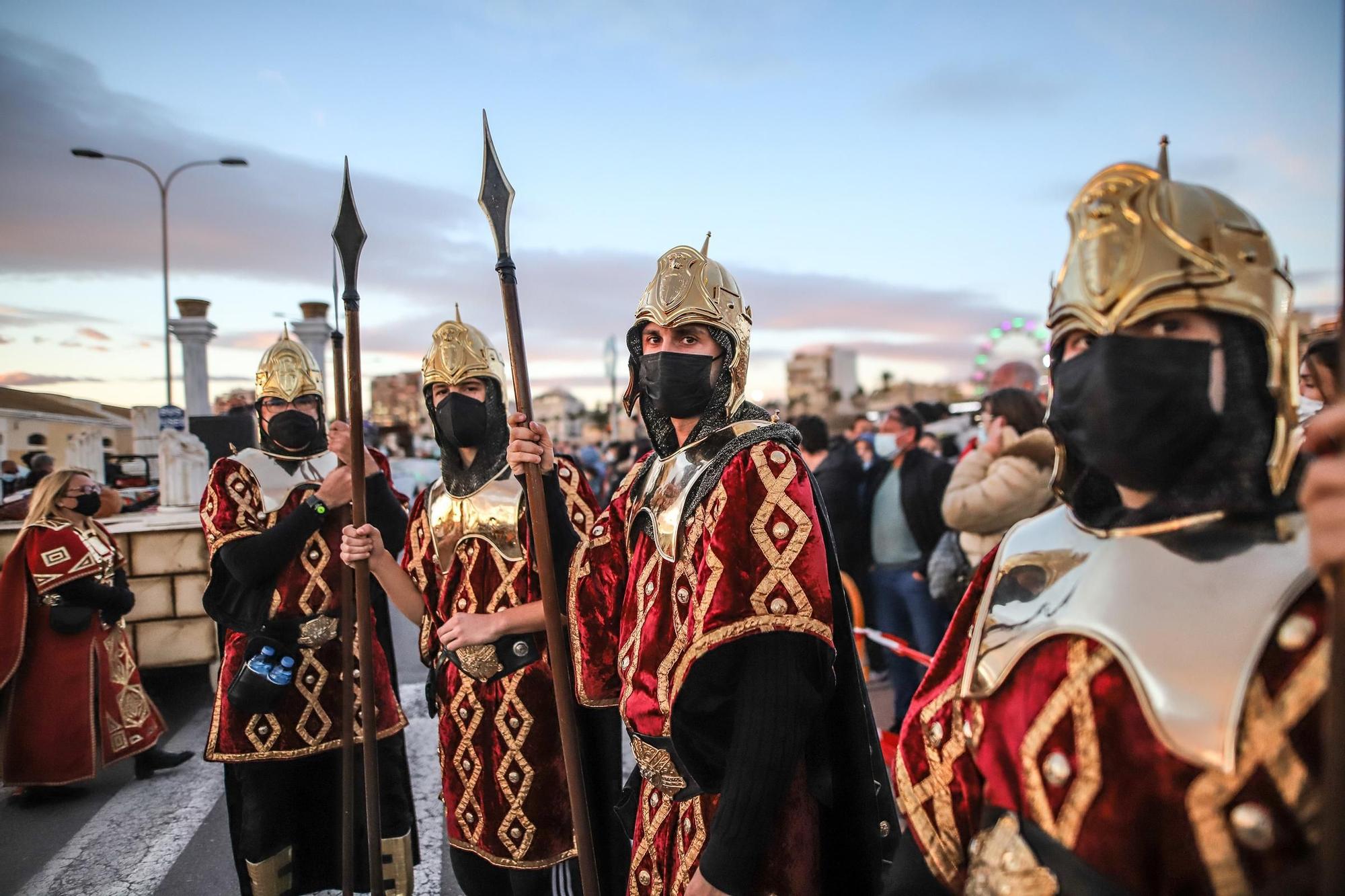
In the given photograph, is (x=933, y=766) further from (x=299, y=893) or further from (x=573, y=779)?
(x=299, y=893)

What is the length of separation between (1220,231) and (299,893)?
3.90 meters

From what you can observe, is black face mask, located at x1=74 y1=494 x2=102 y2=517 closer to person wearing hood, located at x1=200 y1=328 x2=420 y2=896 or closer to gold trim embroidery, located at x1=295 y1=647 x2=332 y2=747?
person wearing hood, located at x1=200 y1=328 x2=420 y2=896

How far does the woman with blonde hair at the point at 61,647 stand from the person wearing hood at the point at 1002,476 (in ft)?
17.4

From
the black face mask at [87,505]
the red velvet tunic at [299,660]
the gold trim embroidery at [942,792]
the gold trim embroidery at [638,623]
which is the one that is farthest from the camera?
the black face mask at [87,505]

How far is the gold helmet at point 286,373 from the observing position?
3.33m

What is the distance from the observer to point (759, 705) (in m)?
1.63

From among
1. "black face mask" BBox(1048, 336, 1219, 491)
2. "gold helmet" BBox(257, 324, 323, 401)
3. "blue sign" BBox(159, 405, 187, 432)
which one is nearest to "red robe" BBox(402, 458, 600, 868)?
"gold helmet" BBox(257, 324, 323, 401)

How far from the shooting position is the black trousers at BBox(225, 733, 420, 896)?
310 cm

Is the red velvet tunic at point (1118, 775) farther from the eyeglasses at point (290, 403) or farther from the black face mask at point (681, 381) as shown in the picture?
the eyeglasses at point (290, 403)

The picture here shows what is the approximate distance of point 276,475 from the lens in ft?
10.6

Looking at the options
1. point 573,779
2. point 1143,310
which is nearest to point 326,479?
point 573,779

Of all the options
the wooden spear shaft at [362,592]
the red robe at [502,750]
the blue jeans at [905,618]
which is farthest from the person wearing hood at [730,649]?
the blue jeans at [905,618]

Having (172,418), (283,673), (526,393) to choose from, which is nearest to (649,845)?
(526,393)

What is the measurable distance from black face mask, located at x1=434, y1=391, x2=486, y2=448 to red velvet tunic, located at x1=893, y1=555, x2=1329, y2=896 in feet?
6.60
